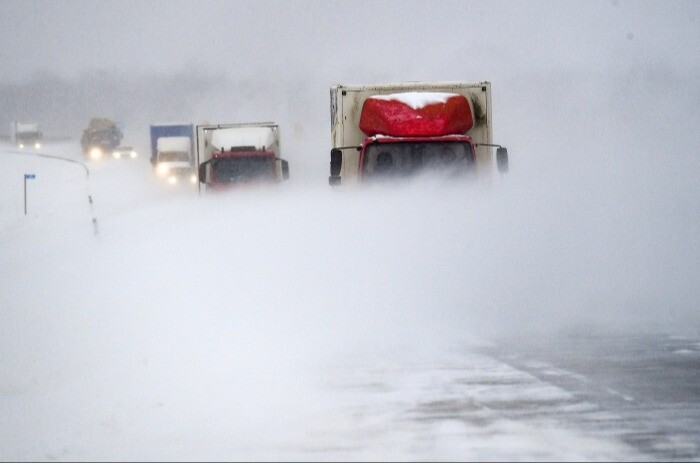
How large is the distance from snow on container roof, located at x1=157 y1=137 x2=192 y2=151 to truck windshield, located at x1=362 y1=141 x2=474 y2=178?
4431 centimetres

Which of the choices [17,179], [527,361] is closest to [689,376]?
[527,361]

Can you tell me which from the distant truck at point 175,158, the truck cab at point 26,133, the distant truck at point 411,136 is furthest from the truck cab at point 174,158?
the truck cab at point 26,133

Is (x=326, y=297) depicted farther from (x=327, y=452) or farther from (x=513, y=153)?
(x=513, y=153)

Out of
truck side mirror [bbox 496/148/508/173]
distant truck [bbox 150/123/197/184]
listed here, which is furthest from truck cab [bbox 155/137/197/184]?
truck side mirror [bbox 496/148/508/173]

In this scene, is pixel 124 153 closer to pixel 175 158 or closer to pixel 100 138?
pixel 100 138

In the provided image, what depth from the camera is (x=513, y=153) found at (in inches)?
1183

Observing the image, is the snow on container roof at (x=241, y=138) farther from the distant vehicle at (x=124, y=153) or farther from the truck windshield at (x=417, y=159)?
the distant vehicle at (x=124, y=153)

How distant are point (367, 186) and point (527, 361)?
7.11 m

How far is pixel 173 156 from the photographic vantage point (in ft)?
200

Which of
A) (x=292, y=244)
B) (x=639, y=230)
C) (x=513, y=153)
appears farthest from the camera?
(x=513, y=153)

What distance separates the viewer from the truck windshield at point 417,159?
1741 cm

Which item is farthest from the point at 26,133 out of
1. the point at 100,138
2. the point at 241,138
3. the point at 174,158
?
the point at 241,138

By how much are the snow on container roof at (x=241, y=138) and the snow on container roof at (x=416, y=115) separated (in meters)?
9.92

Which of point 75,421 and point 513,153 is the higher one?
point 513,153
